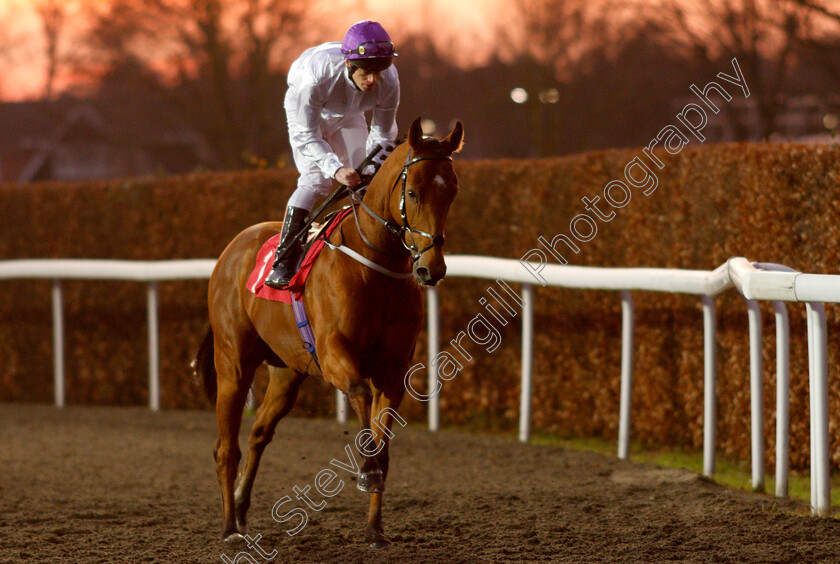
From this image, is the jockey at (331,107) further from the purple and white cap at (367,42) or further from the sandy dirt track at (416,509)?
the sandy dirt track at (416,509)

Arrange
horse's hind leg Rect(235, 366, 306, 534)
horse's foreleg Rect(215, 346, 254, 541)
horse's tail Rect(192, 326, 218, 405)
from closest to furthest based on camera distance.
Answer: horse's foreleg Rect(215, 346, 254, 541) → horse's hind leg Rect(235, 366, 306, 534) → horse's tail Rect(192, 326, 218, 405)

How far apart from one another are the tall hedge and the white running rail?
1.20 feet

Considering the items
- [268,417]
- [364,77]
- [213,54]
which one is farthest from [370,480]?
[213,54]

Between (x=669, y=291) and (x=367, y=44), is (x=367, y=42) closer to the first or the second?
(x=367, y=44)

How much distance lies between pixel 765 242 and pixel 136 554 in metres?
3.75

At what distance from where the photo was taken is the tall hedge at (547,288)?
20.0 feet

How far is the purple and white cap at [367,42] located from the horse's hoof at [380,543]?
2036 mm

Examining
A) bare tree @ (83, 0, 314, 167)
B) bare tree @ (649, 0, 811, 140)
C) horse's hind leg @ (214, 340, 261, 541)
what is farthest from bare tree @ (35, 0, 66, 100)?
horse's hind leg @ (214, 340, 261, 541)

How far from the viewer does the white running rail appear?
4781 millimetres

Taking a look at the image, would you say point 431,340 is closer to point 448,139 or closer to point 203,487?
point 203,487

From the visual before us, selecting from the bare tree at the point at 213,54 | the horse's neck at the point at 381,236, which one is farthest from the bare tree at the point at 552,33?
the horse's neck at the point at 381,236

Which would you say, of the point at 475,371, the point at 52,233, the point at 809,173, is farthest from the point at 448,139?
the point at 52,233

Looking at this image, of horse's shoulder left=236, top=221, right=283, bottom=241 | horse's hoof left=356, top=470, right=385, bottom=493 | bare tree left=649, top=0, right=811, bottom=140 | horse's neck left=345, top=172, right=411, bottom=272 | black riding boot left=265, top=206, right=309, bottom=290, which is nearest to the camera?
horse's hoof left=356, top=470, right=385, bottom=493

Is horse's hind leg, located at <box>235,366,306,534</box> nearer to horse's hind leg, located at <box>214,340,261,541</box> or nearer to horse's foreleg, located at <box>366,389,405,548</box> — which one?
horse's hind leg, located at <box>214,340,261,541</box>
